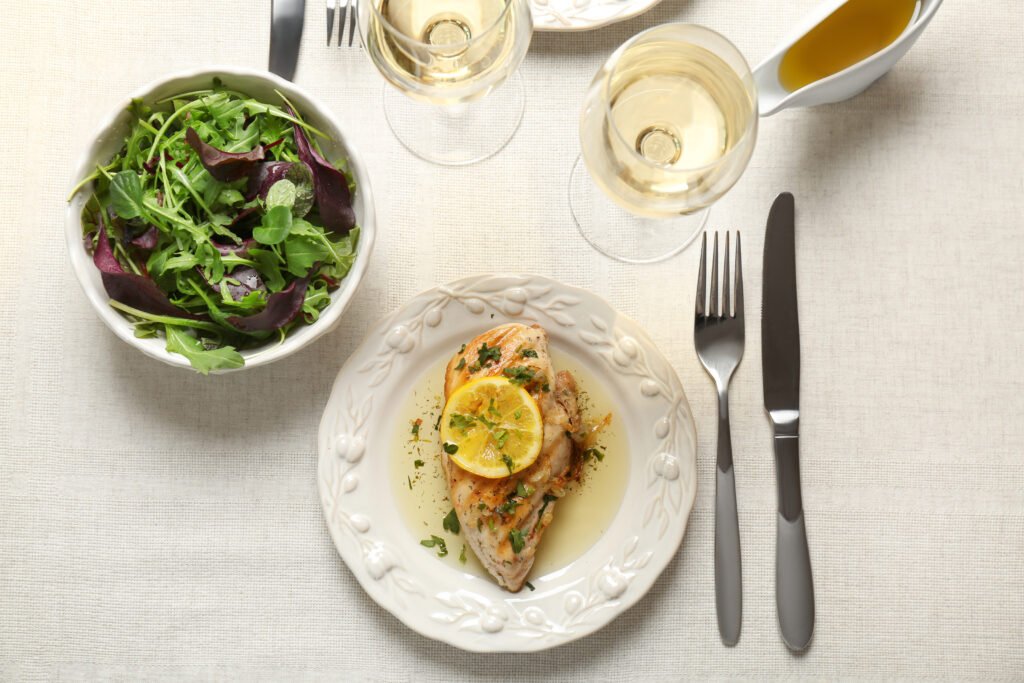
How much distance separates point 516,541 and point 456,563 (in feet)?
0.57

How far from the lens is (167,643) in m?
1.67

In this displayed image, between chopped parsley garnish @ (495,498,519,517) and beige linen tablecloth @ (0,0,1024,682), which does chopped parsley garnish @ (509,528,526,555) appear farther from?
beige linen tablecloth @ (0,0,1024,682)

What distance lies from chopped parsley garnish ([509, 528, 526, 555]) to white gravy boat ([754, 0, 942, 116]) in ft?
3.12

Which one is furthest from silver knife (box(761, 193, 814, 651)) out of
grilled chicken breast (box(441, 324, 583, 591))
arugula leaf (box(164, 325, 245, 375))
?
arugula leaf (box(164, 325, 245, 375))

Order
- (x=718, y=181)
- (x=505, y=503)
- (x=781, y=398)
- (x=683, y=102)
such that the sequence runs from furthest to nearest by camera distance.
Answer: (x=781, y=398)
(x=505, y=503)
(x=683, y=102)
(x=718, y=181)

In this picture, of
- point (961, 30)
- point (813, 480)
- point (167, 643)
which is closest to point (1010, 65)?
point (961, 30)

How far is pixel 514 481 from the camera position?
1.56 m

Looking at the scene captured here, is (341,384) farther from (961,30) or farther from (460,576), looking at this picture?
(961,30)

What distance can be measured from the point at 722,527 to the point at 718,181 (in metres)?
0.72

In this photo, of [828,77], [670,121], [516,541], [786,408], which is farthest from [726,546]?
[828,77]

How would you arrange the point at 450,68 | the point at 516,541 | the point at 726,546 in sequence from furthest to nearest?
the point at 726,546 → the point at 516,541 → the point at 450,68

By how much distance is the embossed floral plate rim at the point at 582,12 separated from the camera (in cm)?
166

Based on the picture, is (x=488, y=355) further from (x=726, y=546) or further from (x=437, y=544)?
(x=726, y=546)

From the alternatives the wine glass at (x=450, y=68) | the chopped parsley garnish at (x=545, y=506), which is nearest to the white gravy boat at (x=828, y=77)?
the wine glass at (x=450, y=68)
